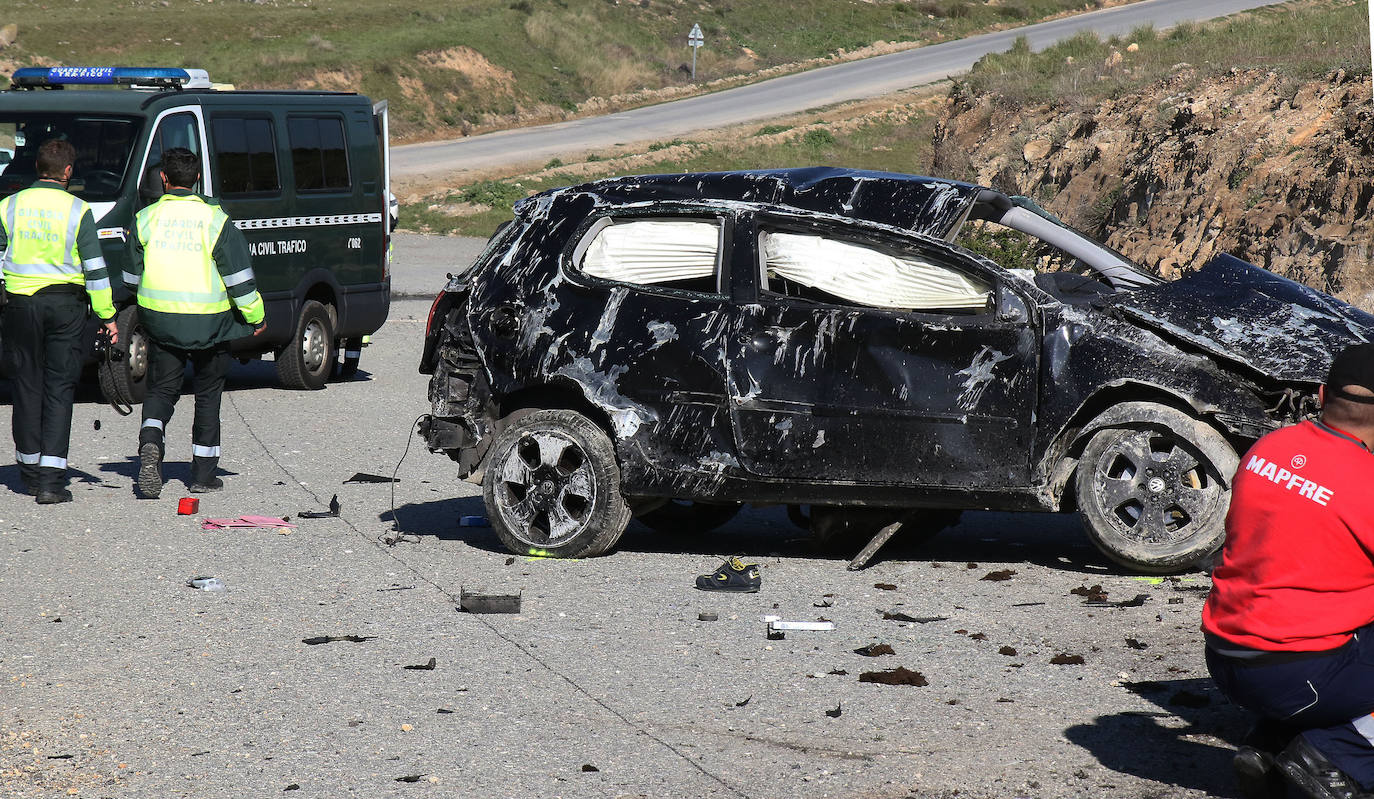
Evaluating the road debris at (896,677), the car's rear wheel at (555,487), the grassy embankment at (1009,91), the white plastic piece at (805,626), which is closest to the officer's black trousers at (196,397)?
the car's rear wheel at (555,487)

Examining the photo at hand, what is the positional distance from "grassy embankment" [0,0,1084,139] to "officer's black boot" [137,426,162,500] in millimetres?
36190

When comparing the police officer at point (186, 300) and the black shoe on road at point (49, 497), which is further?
the police officer at point (186, 300)

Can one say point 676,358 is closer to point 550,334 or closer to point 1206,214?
point 550,334

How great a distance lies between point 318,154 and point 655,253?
724cm

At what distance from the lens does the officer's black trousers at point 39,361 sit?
368 inches

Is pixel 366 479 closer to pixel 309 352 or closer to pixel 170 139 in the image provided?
pixel 170 139

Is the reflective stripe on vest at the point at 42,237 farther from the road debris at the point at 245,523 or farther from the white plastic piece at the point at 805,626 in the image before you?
the white plastic piece at the point at 805,626

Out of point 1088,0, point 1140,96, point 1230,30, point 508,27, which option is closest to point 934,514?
point 1140,96

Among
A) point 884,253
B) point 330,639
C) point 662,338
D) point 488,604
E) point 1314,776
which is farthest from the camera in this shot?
point 662,338

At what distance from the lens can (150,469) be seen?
930cm

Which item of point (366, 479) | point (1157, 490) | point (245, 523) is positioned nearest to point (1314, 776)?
point (1157, 490)

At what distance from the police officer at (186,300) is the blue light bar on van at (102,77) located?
15.1ft

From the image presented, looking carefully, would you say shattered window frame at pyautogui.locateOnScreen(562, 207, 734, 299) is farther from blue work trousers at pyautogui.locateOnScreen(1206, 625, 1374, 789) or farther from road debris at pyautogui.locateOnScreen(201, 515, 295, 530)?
blue work trousers at pyautogui.locateOnScreen(1206, 625, 1374, 789)

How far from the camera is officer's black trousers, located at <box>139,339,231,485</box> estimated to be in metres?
9.48
